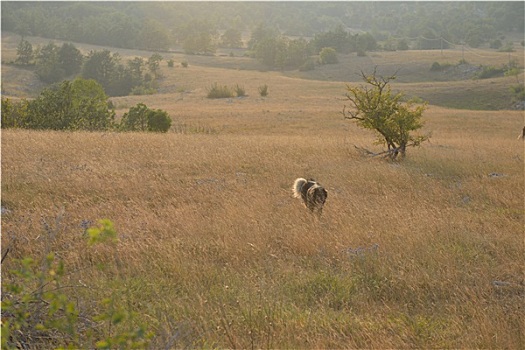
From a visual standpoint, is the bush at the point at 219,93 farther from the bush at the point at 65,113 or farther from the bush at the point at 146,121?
the bush at the point at 65,113

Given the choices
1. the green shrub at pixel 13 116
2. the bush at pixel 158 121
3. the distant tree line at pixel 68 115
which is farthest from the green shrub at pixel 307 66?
the green shrub at pixel 13 116

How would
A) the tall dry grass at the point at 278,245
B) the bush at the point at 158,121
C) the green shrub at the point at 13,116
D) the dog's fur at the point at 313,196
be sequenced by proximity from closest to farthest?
the tall dry grass at the point at 278,245, the dog's fur at the point at 313,196, the green shrub at the point at 13,116, the bush at the point at 158,121

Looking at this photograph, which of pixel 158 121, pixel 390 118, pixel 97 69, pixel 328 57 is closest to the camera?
pixel 390 118

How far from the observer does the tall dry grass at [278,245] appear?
15.9 feet

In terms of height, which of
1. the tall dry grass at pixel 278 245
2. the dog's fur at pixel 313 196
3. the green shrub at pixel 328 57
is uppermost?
the green shrub at pixel 328 57

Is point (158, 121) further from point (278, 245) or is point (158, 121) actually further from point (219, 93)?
point (219, 93)

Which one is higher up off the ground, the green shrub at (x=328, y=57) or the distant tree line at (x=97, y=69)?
the green shrub at (x=328, y=57)

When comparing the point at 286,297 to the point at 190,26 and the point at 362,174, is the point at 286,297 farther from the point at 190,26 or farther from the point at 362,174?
the point at 190,26

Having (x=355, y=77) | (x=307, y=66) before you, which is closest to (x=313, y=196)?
(x=355, y=77)

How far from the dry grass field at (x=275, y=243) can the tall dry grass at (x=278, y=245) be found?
0.03 metres

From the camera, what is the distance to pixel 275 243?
290 inches

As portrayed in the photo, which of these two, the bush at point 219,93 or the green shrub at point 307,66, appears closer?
the bush at point 219,93

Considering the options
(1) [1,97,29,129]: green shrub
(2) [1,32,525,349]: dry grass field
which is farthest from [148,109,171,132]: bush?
(2) [1,32,525,349]: dry grass field

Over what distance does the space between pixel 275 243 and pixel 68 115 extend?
1870cm
